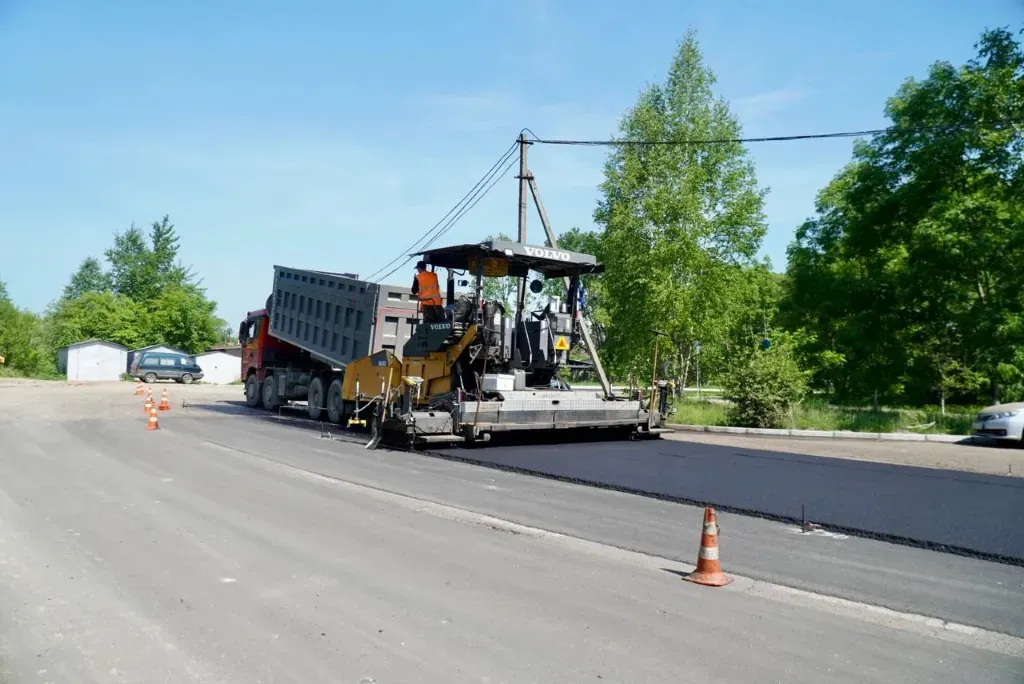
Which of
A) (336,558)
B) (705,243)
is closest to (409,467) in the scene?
(336,558)

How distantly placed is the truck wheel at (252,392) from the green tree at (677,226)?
11.1 metres

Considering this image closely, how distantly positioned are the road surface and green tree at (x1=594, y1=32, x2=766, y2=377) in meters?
19.0

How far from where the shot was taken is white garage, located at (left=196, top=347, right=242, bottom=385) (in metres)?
53.9

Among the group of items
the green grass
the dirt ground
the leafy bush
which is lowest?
the dirt ground

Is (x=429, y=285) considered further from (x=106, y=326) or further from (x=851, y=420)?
(x=106, y=326)

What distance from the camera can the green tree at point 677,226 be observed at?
88.6 ft

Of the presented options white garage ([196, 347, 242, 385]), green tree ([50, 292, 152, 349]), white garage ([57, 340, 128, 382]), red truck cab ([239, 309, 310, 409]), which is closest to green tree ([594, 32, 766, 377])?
red truck cab ([239, 309, 310, 409])

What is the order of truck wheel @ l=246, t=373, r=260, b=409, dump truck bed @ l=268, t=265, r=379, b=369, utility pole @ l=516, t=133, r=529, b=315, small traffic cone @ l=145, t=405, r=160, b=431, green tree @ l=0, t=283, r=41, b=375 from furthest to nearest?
green tree @ l=0, t=283, r=41, b=375, truck wheel @ l=246, t=373, r=260, b=409, utility pole @ l=516, t=133, r=529, b=315, dump truck bed @ l=268, t=265, r=379, b=369, small traffic cone @ l=145, t=405, r=160, b=431

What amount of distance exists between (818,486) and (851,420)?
980 cm

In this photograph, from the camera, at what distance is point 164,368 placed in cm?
4412

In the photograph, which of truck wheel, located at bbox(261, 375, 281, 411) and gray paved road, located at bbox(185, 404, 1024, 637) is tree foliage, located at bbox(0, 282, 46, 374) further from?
gray paved road, located at bbox(185, 404, 1024, 637)

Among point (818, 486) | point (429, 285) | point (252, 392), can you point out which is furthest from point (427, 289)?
point (252, 392)

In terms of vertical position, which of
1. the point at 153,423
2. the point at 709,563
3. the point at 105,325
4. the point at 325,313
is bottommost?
the point at 709,563

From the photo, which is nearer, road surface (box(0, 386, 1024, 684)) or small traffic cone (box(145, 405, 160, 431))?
road surface (box(0, 386, 1024, 684))
